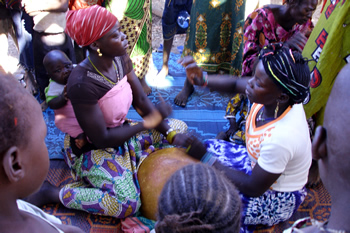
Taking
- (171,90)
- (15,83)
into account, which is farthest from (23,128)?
(171,90)

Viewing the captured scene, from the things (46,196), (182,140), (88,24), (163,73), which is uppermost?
(88,24)

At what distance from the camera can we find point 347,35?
202cm

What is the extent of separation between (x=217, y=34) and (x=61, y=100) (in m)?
2.11

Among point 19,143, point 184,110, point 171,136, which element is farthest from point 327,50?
point 19,143

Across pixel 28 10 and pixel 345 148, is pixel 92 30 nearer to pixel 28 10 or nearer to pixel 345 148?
pixel 28 10

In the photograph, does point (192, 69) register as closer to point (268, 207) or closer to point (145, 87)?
point (268, 207)

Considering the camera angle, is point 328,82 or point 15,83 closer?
point 15,83

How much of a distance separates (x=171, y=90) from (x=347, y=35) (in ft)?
7.15

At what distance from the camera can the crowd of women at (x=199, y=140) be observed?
102cm

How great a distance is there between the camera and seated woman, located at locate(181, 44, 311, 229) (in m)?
1.57

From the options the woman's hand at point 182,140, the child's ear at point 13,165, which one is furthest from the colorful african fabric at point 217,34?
the child's ear at point 13,165

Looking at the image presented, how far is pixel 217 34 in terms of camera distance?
3.49m

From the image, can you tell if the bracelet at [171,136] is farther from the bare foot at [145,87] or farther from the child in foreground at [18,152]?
the bare foot at [145,87]

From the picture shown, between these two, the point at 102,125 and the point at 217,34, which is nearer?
the point at 102,125
